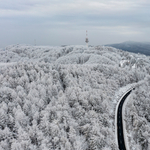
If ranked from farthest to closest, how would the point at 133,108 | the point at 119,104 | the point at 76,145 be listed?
the point at 119,104 → the point at 133,108 → the point at 76,145

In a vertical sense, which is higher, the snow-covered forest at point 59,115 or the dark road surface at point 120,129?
the snow-covered forest at point 59,115

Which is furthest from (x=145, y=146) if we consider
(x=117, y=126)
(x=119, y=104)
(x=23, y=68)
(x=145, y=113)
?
(x=23, y=68)

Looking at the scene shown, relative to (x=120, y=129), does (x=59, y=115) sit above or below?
above

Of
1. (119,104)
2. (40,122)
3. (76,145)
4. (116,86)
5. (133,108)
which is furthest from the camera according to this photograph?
(116,86)

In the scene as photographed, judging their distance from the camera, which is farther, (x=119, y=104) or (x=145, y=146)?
(x=119, y=104)

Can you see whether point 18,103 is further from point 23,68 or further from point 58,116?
point 23,68

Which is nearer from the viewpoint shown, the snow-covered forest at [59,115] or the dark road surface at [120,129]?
the snow-covered forest at [59,115]

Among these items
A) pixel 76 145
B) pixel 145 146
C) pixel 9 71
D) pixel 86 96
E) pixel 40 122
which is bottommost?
pixel 145 146

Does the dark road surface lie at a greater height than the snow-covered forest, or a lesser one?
lesser

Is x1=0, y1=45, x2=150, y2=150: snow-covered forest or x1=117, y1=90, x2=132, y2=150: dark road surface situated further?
x1=117, y1=90, x2=132, y2=150: dark road surface

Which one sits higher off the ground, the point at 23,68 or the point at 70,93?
the point at 23,68

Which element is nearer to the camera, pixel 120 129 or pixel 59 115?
pixel 59 115
